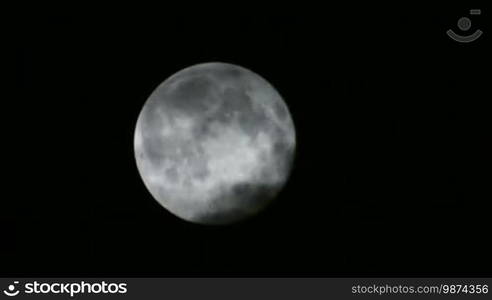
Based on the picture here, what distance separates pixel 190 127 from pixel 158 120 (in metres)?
0.48

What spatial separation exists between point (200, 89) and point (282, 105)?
3.50 feet

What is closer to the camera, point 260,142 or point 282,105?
point 260,142

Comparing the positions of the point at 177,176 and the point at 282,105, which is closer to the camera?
the point at 177,176

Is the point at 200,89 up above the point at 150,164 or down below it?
above

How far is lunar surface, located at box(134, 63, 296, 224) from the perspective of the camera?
639 centimetres

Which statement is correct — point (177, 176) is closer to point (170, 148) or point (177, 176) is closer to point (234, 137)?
point (170, 148)

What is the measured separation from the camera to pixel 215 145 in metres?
6.35

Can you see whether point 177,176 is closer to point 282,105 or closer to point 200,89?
point 200,89

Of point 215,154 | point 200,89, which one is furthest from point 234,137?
point 200,89

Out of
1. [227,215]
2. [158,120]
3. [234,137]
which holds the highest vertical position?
[158,120]

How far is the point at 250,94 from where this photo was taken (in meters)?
6.69

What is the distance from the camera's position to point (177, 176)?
654cm

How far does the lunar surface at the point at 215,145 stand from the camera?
6395 millimetres

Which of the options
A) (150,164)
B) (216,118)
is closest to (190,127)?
(216,118)
